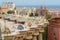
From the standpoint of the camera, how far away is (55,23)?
18891 millimetres

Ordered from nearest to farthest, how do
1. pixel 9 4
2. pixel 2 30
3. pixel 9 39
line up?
pixel 9 39 < pixel 2 30 < pixel 9 4

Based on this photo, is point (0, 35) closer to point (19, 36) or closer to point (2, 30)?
point (2, 30)

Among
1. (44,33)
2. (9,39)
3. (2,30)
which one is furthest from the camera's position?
(44,33)

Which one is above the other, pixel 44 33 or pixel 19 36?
pixel 19 36

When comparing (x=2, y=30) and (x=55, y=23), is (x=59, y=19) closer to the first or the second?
(x=55, y=23)

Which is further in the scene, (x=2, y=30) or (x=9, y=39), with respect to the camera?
(x=2, y=30)

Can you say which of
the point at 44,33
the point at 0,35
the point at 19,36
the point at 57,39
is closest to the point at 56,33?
the point at 57,39

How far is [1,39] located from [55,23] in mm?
8786

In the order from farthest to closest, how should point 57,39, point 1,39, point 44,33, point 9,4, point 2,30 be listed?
point 9,4 < point 44,33 < point 57,39 < point 2,30 < point 1,39

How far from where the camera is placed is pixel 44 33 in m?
22.0

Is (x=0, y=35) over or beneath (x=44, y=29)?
over

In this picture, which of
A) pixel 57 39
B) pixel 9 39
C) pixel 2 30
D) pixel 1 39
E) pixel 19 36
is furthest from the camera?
pixel 57 39

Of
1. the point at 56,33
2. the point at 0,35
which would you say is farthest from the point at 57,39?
the point at 0,35

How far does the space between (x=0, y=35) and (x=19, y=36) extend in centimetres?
292
